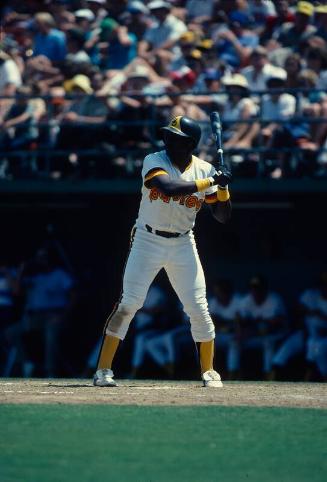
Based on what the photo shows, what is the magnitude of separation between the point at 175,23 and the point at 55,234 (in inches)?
125

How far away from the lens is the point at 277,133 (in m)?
13.6

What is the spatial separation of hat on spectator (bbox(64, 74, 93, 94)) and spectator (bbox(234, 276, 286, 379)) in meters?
3.05

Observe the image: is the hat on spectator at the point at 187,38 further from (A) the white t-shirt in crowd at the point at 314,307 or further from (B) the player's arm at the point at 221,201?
(B) the player's arm at the point at 221,201

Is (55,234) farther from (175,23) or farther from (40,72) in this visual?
(175,23)

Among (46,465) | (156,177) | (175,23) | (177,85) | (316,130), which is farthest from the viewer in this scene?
(175,23)

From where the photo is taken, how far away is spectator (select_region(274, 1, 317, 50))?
14.5 metres

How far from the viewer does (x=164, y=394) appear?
29.2ft

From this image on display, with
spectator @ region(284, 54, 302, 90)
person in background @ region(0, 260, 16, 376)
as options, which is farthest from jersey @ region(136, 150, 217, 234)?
person in background @ region(0, 260, 16, 376)

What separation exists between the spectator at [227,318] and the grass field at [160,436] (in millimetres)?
5251

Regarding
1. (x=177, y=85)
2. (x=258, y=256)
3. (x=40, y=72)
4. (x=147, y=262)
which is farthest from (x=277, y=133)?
(x=147, y=262)

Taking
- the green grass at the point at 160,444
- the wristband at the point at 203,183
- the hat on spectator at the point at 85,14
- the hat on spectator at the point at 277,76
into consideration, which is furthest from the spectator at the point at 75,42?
the green grass at the point at 160,444

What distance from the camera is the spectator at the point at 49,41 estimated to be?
1608 centimetres

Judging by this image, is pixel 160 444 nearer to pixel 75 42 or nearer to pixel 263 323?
pixel 263 323

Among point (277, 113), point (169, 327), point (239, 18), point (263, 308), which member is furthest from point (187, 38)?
point (169, 327)
